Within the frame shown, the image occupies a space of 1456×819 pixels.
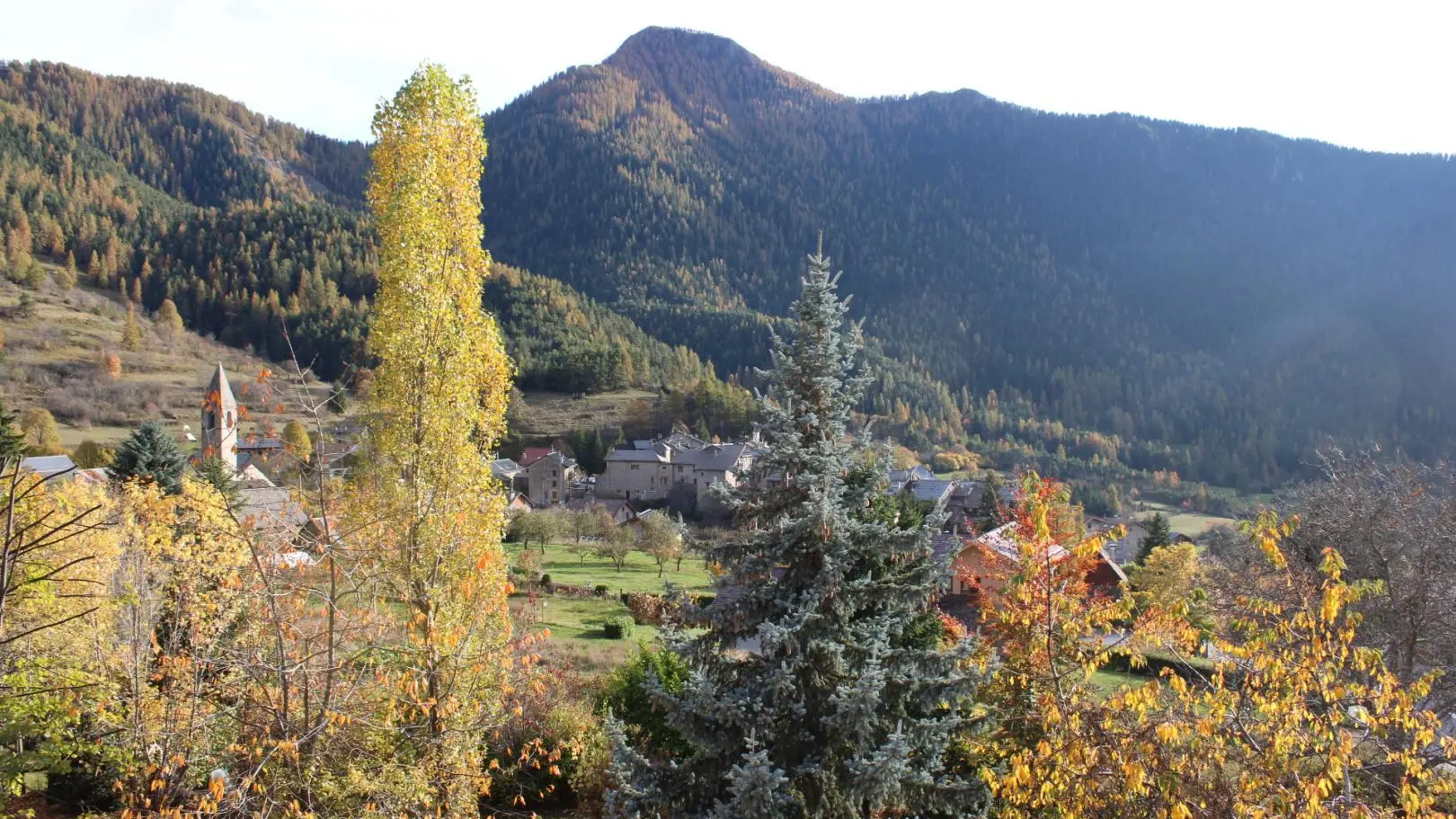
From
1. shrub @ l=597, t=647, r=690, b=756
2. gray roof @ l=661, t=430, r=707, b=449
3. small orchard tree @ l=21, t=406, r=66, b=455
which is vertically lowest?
gray roof @ l=661, t=430, r=707, b=449

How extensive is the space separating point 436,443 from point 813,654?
219 inches

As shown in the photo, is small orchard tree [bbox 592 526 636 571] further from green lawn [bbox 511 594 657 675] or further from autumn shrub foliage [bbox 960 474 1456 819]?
autumn shrub foliage [bbox 960 474 1456 819]

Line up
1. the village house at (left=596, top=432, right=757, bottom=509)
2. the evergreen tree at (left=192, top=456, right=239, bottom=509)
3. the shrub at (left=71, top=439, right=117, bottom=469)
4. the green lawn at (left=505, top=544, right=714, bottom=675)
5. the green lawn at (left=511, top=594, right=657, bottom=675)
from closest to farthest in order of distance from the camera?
1. the evergreen tree at (left=192, top=456, right=239, bottom=509)
2. the green lawn at (left=511, top=594, right=657, bottom=675)
3. the green lawn at (left=505, top=544, right=714, bottom=675)
4. the shrub at (left=71, top=439, right=117, bottom=469)
5. the village house at (left=596, top=432, right=757, bottom=509)

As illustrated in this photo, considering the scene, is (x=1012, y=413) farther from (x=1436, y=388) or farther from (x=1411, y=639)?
(x=1411, y=639)

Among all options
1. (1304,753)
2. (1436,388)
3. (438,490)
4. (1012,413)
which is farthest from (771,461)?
(1436,388)

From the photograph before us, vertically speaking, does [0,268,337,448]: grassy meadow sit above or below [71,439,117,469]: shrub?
above

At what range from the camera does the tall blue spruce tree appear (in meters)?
10.1

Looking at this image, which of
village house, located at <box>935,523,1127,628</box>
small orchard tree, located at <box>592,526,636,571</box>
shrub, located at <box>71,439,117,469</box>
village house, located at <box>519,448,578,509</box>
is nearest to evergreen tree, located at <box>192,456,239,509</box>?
village house, located at <box>935,523,1127,628</box>

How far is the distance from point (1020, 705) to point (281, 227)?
167111 millimetres

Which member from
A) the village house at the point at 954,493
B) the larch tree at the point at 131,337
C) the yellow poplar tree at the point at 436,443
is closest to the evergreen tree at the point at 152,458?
the yellow poplar tree at the point at 436,443

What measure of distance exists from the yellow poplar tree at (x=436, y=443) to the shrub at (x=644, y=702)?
5.97 metres

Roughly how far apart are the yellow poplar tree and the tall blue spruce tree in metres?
2.17

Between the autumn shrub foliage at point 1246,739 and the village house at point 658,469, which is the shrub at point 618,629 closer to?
the autumn shrub foliage at point 1246,739

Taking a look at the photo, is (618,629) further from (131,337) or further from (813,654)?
(131,337)
